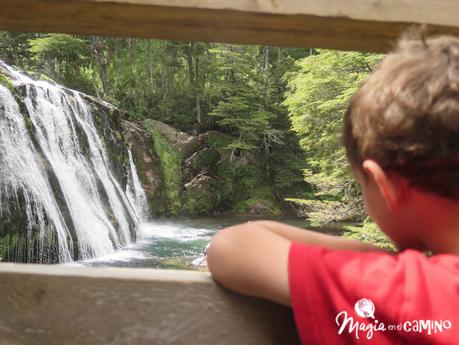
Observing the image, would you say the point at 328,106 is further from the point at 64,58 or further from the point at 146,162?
the point at 64,58

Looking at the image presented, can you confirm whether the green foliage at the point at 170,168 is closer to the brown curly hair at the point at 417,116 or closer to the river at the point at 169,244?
the river at the point at 169,244

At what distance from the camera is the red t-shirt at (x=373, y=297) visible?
0.59 meters

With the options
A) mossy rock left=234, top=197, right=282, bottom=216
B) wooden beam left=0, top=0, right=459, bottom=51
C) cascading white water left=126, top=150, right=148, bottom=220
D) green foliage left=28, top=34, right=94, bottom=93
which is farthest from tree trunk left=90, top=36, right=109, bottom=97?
wooden beam left=0, top=0, right=459, bottom=51

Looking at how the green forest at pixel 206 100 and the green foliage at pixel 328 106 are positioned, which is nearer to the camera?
the green foliage at pixel 328 106

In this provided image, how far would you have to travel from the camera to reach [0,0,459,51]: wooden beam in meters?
0.99

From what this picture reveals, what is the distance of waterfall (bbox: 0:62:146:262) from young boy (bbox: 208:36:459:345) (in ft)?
30.1

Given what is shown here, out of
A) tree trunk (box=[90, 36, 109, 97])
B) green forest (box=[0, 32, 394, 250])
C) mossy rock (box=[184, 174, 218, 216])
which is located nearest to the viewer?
mossy rock (box=[184, 174, 218, 216])

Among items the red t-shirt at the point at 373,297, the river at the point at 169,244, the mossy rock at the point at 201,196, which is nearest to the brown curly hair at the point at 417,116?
the red t-shirt at the point at 373,297

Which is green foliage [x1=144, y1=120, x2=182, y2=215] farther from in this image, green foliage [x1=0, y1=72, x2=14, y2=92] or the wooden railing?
the wooden railing

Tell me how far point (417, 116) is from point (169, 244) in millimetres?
12673

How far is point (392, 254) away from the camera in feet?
2.20

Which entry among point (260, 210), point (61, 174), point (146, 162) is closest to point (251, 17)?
point (61, 174)

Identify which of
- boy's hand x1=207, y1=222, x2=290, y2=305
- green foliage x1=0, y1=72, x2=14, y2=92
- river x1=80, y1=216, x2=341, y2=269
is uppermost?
green foliage x1=0, y1=72, x2=14, y2=92

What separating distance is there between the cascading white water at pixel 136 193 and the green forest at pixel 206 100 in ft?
3.23
